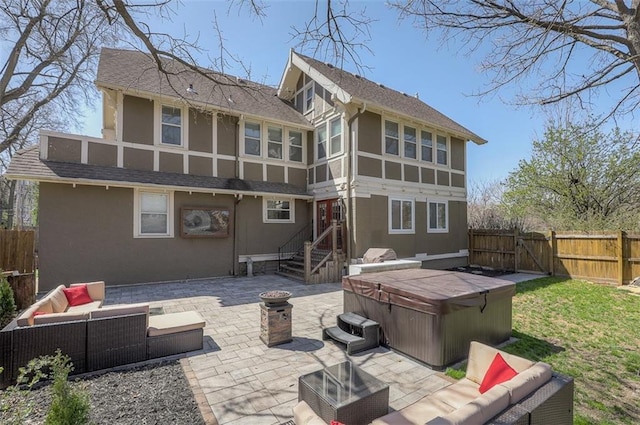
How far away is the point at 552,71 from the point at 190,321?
7.39 m

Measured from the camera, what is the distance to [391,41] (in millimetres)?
5230

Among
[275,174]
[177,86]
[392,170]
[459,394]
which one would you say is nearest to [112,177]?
[177,86]

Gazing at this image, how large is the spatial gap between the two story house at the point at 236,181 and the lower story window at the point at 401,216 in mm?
56

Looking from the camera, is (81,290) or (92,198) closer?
(81,290)

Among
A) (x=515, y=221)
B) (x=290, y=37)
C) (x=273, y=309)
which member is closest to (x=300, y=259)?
(x=273, y=309)

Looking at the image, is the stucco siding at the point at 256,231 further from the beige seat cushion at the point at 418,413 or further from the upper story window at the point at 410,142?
the beige seat cushion at the point at 418,413

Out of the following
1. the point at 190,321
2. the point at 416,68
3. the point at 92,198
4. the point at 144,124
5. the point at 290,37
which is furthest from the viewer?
the point at 144,124

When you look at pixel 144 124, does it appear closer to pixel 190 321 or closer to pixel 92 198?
pixel 92 198

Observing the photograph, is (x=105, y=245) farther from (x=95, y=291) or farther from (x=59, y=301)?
(x=59, y=301)

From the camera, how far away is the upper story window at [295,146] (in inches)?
501

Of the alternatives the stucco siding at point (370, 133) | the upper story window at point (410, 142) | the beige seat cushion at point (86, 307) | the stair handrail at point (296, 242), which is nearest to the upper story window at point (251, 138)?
the stair handrail at point (296, 242)

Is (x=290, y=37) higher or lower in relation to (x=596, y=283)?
higher

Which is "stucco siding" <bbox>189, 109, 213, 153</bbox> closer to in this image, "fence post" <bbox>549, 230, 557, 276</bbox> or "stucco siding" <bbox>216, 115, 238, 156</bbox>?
"stucco siding" <bbox>216, 115, 238, 156</bbox>

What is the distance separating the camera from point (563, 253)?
1100cm
